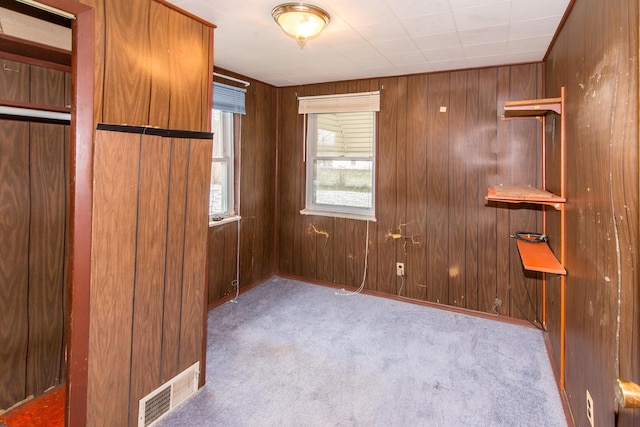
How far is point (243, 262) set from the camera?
3908 millimetres

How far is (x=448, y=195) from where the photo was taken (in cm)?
345

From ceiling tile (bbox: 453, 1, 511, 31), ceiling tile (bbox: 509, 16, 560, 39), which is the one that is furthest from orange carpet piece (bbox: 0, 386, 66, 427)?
ceiling tile (bbox: 509, 16, 560, 39)

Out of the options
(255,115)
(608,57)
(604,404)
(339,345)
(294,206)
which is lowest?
(339,345)

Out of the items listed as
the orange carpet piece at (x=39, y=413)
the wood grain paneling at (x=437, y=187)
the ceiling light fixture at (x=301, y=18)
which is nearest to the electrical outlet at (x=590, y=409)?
the wood grain paneling at (x=437, y=187)

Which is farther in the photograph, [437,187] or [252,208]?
[252,208]

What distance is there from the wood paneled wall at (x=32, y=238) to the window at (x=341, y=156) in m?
2.50

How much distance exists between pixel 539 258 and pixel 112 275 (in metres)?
2.47

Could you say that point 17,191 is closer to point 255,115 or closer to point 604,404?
point 255,115

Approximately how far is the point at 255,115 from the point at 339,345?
2.55m

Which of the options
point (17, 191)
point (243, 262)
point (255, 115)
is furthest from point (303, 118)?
point (17, 191)

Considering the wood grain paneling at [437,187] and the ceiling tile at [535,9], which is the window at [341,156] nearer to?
the wood grain paneling at [437,187]

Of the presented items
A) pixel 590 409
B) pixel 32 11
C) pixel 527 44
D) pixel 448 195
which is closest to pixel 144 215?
pixel 32 11

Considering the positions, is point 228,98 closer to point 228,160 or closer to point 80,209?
point 228,160

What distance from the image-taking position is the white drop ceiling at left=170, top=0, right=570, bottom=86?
6.65ft
